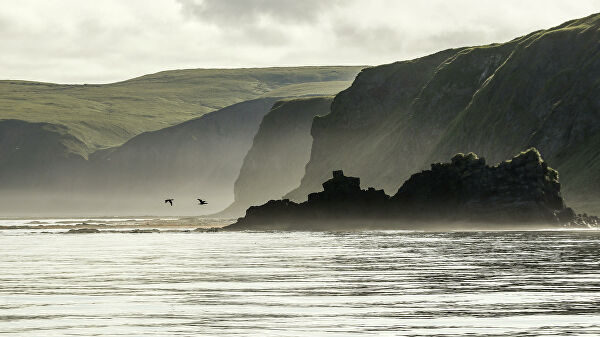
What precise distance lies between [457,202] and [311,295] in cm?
9266

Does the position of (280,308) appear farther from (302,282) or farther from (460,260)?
(460,260)

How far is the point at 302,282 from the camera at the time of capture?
4891 centimetres

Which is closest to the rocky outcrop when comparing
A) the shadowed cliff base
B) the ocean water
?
the shadowed cliff base

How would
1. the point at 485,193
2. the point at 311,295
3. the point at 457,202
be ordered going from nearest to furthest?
the point at 311,295 < the point at 485,193 < the point at 457,202

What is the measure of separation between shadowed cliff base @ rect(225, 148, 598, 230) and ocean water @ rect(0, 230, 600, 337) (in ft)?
187

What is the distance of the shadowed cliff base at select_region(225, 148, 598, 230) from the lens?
12875 cm

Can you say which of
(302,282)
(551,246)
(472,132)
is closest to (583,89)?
(472,132)

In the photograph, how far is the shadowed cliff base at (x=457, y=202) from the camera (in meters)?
129

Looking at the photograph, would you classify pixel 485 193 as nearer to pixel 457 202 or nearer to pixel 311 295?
pixel 457 202

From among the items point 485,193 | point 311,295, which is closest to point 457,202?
point 485,193

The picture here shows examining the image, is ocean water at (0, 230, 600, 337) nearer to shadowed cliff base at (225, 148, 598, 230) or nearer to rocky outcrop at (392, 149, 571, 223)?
rocky outcrop at (392, 149, 571, 223)

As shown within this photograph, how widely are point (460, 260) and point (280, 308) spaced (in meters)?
27.9

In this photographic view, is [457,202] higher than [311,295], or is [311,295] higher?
[457,202]

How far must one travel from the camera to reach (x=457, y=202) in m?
133
